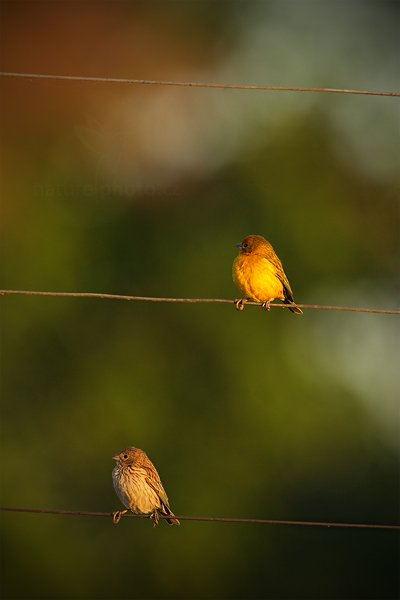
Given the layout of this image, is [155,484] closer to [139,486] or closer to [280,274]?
[139,486]

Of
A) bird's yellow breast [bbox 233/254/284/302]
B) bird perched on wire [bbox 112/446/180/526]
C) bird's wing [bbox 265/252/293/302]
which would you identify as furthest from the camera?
bird's wing [bbox 265/252/293/302]

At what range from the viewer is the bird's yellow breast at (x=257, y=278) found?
41.4ft

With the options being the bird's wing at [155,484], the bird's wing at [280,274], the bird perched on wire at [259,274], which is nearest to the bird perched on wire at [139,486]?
the bird's wing at [155,484]

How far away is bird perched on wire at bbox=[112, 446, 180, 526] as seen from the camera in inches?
471

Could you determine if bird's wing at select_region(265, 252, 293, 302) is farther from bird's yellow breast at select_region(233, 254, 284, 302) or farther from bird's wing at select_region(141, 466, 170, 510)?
bird's wing at select_region(141, 466, 170, 510)

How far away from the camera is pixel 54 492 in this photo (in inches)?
908

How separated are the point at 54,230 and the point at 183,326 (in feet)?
10.9

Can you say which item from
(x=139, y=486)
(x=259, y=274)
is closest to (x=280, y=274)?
(x=259, y=274)

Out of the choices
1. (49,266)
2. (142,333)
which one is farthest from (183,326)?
(49,266)

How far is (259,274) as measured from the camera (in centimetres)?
Answer: 1266

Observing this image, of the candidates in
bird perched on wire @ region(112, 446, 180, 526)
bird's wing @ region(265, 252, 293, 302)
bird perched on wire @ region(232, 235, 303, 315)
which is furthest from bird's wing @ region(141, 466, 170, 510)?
bird's wing @ region(265, 252, 293, 302)

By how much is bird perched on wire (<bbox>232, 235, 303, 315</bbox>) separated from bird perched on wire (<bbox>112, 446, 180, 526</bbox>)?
6.34 ft

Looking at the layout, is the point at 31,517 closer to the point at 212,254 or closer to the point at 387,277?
the point at 212,254

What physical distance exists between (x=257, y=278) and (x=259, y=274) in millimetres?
55
